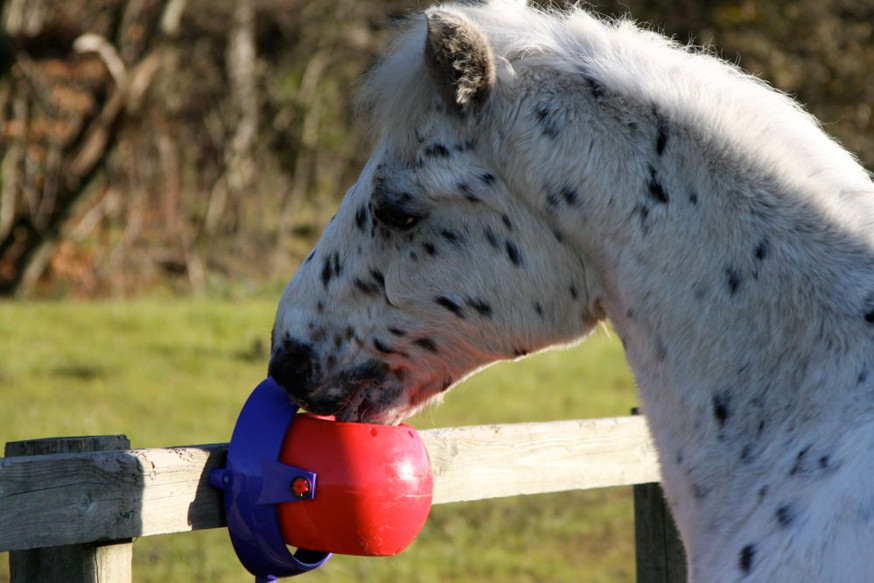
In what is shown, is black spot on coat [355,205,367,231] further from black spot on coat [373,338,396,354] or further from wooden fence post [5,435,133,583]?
wooden fence post [5,435,133,583]

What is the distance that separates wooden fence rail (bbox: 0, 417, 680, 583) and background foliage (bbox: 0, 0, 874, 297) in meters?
11.1

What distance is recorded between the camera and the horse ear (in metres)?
2.25

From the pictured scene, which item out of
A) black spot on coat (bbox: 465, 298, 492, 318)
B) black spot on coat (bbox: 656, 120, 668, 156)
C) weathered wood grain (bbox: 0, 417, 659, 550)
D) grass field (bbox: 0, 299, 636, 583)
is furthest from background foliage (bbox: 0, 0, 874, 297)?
black spot on coat (bbox: 656, 120, 668, 156)

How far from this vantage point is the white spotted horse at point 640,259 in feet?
6.82

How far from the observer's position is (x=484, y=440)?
330cm

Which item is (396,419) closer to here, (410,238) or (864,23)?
(410,238)

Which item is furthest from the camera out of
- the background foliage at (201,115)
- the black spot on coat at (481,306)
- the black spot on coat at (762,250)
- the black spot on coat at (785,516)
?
the background foliage at (201,115)

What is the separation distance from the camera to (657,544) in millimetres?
3947

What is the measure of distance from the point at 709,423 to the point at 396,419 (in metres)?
0.86

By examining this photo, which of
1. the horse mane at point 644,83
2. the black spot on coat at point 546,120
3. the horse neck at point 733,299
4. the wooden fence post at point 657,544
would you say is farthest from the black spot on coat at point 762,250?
the wooden fence post at point 657,544

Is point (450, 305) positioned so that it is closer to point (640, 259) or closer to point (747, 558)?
point (640, 259)

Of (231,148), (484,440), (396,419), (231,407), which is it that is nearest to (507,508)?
(231,407)

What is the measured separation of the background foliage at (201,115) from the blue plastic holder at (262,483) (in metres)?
11.3

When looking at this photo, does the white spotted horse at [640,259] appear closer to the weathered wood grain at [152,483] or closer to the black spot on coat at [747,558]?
the black spot on coat at [747,558]
